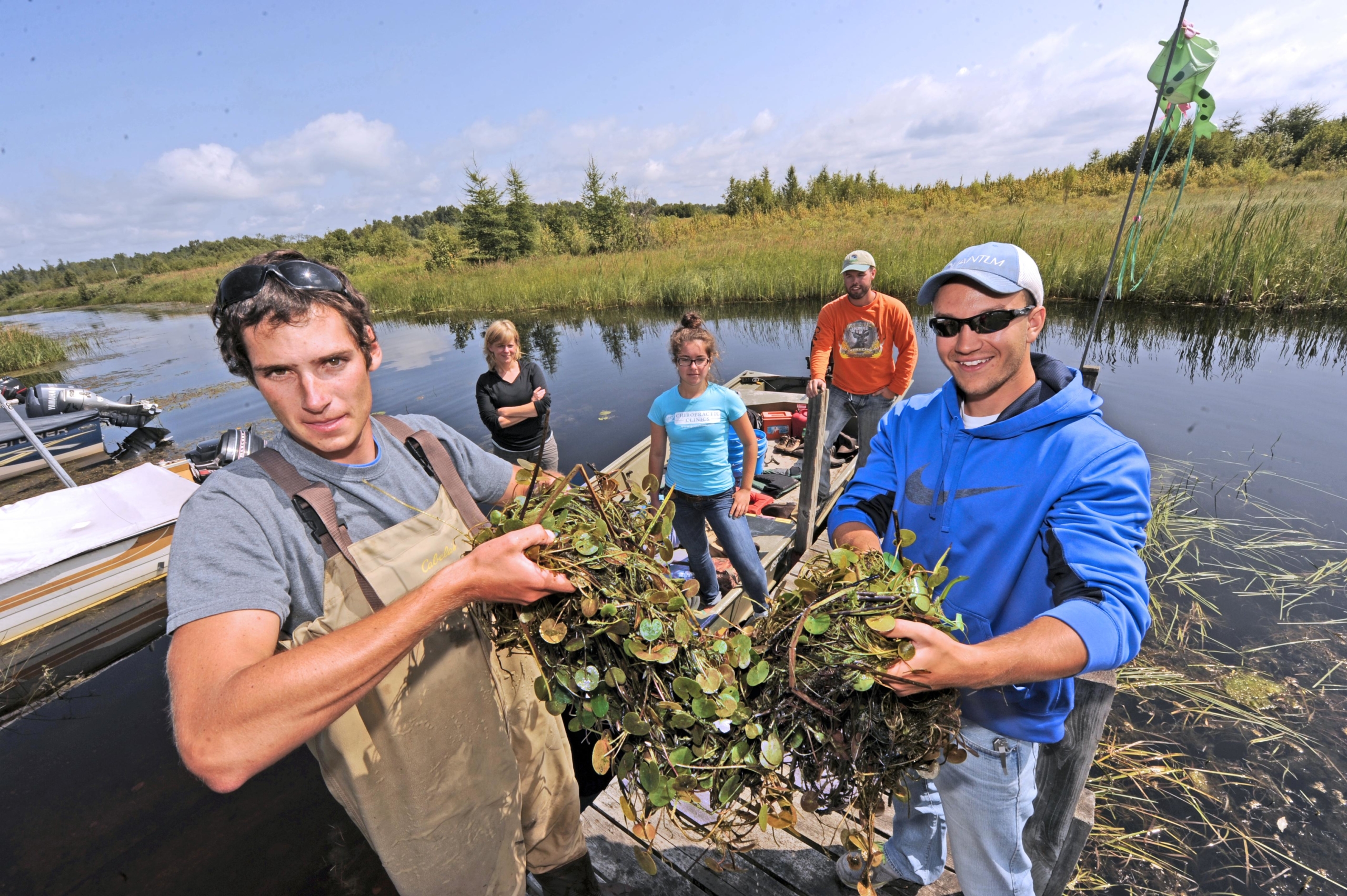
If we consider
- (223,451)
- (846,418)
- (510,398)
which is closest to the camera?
(510,398)

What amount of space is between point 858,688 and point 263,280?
6.44 feet

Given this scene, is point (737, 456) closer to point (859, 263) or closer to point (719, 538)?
point (719, 538)

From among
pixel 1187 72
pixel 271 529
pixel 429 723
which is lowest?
pixel 429 723

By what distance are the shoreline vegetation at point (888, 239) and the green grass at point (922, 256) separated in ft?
0.21

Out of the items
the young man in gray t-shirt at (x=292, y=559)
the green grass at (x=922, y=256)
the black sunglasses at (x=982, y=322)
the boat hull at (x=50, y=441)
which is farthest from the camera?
the green grass at (x=922, y=256)

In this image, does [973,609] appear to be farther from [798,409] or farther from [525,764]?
[798,409]

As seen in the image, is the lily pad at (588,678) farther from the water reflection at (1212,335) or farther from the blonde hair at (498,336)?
the water reflection at (1212,335)

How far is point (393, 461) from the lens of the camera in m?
1.77

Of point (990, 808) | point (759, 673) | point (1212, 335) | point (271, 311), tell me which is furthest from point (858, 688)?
point (1212, 335)

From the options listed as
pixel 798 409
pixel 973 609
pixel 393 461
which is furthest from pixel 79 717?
pixel 798 409

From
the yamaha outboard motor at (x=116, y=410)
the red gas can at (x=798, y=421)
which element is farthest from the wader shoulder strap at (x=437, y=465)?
the yamaha outboard motor at (x=116, y=410)

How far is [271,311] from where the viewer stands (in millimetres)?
1501

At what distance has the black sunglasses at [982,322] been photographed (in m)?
1.82

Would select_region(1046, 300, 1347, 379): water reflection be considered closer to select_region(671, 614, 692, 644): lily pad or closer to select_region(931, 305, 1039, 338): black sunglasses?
select_region(931, 305, 1039, 338): black sunglasses
